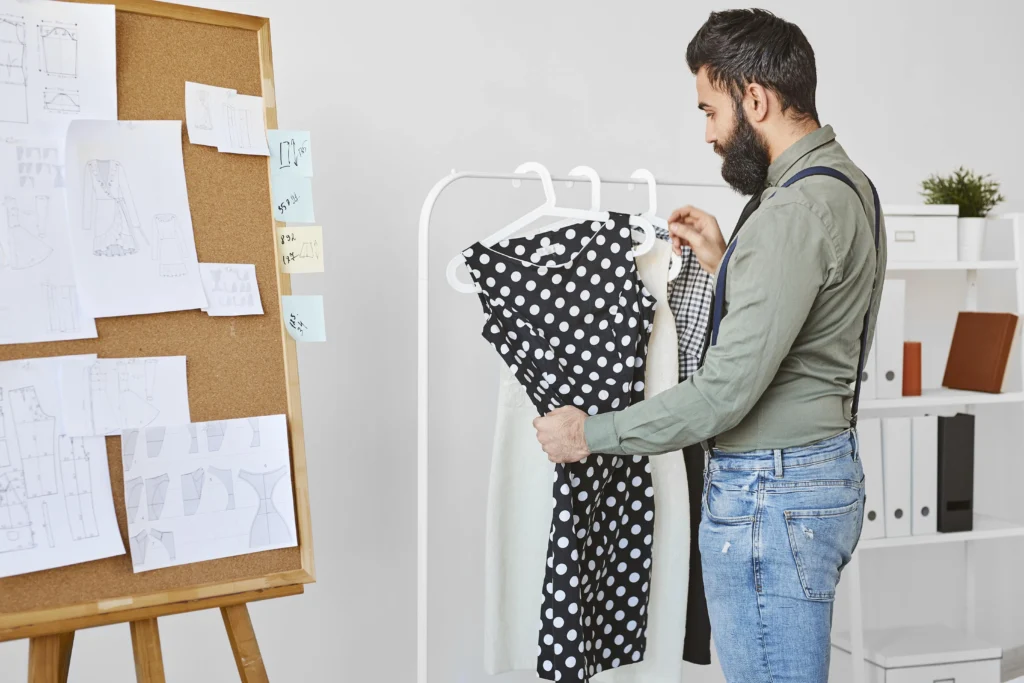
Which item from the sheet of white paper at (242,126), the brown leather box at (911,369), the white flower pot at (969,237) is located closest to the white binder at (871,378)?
the brown leather box at (911,369)

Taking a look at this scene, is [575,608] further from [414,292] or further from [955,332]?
[955,332]

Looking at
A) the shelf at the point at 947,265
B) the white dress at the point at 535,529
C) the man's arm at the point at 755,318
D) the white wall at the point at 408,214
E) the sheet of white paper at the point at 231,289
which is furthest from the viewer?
the shelf at the point at 947,265

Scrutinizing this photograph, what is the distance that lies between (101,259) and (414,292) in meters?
0.88

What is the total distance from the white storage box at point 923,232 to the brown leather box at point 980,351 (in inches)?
9.7

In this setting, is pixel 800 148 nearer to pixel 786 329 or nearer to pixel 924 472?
pixel 786 329

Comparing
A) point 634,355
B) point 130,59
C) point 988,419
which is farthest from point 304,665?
point 988,419

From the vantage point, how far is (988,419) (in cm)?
277

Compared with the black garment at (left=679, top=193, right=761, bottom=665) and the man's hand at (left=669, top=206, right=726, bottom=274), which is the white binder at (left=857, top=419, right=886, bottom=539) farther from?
the man's hand at (left=669, top=206, right=726, bottom=274)

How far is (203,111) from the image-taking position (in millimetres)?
1412

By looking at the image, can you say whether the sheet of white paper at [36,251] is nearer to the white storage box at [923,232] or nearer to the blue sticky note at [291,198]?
the blue sticky note at [291,198]

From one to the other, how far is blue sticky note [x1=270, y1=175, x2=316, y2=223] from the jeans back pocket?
0.90 meters

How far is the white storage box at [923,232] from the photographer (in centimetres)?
225

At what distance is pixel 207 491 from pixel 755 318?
2.80ft

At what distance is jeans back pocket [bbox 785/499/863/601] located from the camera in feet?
4.27
